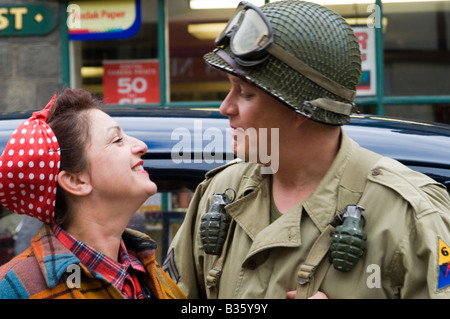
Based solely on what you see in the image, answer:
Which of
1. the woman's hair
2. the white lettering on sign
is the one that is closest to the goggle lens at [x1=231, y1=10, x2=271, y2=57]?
the woman's hair

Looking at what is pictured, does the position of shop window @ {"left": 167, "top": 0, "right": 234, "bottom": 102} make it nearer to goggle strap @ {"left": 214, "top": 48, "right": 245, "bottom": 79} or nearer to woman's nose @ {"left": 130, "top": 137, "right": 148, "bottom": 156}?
woman's nose @ {"left": 130, "top": 137, "right": 148, "bottom": 156}

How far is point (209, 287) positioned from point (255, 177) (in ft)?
1.40

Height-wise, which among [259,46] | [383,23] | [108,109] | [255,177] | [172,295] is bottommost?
[172,295]

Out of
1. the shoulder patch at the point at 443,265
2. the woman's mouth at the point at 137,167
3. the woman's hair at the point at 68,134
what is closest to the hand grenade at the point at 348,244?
the shoulder patch at the point at 443,265

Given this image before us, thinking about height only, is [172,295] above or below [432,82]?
below

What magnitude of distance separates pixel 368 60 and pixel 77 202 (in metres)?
5.43

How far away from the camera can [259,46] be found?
7.41ft

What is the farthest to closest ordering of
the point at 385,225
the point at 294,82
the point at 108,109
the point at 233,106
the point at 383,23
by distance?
the point at 383,23 → the point at 108,109 → the point at 233,106 → the point at 294,82 → the point at 385,225

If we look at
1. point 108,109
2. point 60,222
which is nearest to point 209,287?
point 60,222

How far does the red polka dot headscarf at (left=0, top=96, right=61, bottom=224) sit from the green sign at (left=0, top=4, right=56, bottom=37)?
216 inches

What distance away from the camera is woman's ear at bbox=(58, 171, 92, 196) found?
2400mm

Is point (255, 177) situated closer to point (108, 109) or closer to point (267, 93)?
point (267, 93)

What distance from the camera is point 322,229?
2293 millimetres

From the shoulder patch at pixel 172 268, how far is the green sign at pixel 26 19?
5469 mm
